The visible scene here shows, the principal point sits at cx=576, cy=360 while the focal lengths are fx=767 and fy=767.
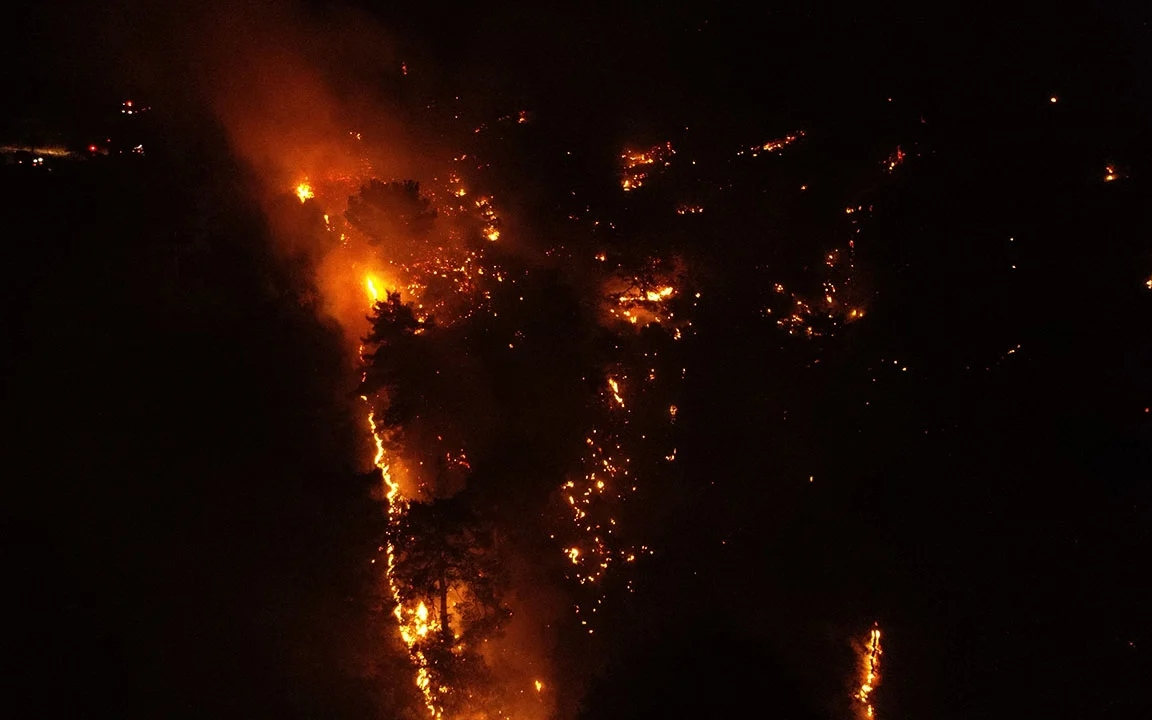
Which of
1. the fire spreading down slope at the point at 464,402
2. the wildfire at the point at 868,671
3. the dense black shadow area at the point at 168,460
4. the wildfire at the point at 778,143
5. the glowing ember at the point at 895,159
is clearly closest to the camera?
the dense black shadow area at the point at 168,460

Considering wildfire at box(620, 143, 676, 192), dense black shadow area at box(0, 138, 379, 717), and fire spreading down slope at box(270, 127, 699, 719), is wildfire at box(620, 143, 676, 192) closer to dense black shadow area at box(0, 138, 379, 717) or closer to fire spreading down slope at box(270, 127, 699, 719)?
fire spreading down slope at box(270, 127, 699, 719)

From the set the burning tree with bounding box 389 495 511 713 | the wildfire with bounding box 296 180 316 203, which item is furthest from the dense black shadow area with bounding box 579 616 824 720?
the wildfire with bounding box 296 180 316 203

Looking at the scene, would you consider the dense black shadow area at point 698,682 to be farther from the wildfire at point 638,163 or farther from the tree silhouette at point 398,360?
the wildfire at point 638,163

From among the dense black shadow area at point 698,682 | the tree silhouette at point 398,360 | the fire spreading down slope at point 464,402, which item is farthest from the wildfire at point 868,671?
the tree silhouette at point 398,360

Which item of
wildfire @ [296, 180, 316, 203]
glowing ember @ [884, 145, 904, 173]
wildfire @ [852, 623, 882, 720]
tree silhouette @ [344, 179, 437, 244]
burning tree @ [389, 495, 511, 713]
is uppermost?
wildfire @ [296, 180, 316, 203]

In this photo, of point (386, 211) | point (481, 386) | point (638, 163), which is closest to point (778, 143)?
point (638, 163)

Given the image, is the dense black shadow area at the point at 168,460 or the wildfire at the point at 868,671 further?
the wildfire at the point at 868,671

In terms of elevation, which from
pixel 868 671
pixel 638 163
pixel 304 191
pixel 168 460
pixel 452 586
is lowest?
pixel 868 671

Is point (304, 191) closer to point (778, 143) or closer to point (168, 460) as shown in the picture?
point (168, 460)

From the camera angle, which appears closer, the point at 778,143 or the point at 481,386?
the point at 481,386
